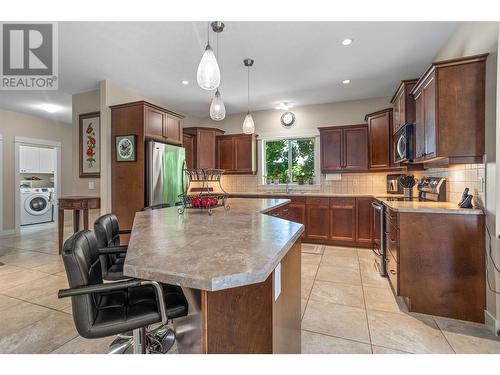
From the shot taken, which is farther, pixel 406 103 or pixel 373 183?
pixel 373 183

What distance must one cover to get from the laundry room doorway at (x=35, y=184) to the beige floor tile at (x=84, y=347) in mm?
5265

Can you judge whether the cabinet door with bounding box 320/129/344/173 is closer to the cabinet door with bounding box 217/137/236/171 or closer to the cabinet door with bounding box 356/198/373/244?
the cabinet door with bounding box 356/198/373/244

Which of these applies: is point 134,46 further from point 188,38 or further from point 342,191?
point 342,191

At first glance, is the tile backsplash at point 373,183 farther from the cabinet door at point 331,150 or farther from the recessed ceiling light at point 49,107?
the recessed ceiling light at point 49,107

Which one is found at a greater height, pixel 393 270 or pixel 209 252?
pixel 209 252

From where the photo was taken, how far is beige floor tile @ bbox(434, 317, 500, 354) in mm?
1685

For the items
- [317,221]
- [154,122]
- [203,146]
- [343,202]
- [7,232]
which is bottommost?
[7,232]

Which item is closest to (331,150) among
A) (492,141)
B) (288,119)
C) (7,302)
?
(288,119)

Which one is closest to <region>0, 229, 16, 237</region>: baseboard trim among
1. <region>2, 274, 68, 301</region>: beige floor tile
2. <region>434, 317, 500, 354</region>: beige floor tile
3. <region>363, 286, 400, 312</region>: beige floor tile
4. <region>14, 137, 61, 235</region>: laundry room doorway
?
<region>14, 137, 61, 235</region>: laundry room doorway

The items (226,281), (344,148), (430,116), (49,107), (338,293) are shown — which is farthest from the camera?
(49,107)

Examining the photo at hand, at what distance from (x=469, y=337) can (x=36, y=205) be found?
8.41 m

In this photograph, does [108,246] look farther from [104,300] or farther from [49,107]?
[49,107]

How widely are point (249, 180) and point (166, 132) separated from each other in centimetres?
217

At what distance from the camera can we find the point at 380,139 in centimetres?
401
